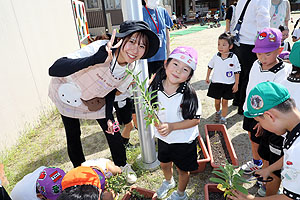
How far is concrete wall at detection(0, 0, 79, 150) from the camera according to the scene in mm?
3354

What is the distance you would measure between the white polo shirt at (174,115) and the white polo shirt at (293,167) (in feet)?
2.46

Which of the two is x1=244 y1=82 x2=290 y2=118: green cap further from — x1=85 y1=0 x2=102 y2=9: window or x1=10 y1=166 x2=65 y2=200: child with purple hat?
x1=85 y1=0 x2=102 y2=9: window

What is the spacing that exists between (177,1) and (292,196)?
3129 centimetres

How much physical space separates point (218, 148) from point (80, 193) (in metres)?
2.03

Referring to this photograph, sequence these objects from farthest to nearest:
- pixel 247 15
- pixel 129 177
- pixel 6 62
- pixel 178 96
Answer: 1. pixel 6 62
2. pixel 247 15
3. pixel 129 177
4. pixel 178 96

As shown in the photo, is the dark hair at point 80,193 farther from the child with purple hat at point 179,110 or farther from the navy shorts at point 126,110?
the navy shorts at point 126,110

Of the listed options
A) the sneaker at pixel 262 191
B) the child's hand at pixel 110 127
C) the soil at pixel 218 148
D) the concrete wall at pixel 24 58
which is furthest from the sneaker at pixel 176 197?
the concrete wall at pixel 24 58

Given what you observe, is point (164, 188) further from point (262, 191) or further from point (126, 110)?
point (126, 110)

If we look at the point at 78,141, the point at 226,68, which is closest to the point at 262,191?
the point at 226,68

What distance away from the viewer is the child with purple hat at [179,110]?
1794 mm

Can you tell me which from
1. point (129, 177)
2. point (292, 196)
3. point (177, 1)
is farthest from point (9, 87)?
point (177, 1)

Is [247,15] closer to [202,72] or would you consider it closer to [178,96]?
[178,96]

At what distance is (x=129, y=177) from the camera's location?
2496 millimetres

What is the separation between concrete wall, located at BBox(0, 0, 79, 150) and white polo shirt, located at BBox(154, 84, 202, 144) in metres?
2.73
